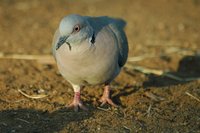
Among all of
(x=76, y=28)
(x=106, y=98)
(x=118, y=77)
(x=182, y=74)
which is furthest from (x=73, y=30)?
(x=182, y=74)

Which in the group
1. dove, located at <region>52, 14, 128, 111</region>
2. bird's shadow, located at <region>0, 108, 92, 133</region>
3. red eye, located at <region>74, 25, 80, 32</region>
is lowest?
bird's shadow, located at <region>0, 108, 92, 133</region>

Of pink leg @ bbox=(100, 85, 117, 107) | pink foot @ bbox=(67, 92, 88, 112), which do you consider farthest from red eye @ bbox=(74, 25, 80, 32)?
pink leg @ bbox=(100, 85, 117, 107)

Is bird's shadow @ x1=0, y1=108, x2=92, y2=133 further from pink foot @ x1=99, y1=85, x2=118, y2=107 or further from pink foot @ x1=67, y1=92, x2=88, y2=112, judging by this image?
pink foot @ x1=99, y1=85, x2=118, y2=107

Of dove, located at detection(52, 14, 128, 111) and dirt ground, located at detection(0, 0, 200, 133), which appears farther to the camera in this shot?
dirt ground, located at detection(0, 0, 200, 133)

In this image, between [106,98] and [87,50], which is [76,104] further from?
[87,50]

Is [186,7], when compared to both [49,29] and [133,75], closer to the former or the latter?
[49,29]

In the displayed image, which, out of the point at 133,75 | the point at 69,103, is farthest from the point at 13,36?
the point at 69,103

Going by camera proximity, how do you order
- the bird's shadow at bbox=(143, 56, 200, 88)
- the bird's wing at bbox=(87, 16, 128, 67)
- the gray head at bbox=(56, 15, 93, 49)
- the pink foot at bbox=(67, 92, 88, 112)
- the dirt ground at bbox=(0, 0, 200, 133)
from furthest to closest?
1. the bird's shadow at bbox=(143, 56, 200, 88)
2. the pink foot at bbox=(67, 92, 88, 112)
3. the bird's wing at bbox=(87, 16, 128, 67)
4. the dirt ground at bbox=(0, 0, 200, 133)
5. the gray head at bbox=(56, 15, 93, 49)
